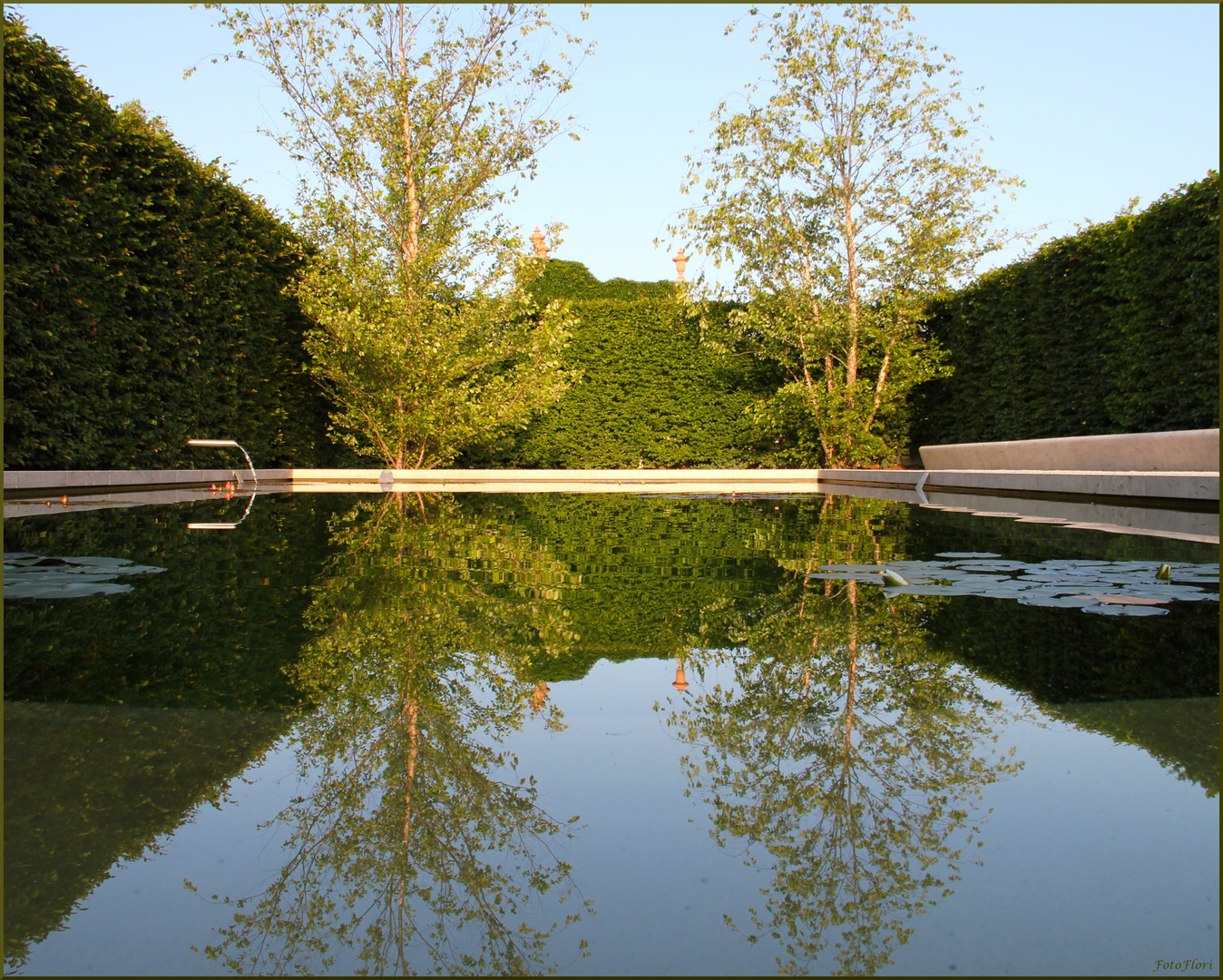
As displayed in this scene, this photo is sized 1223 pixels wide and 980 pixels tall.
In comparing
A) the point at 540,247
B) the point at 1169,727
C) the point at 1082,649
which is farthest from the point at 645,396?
the point at 1169,727

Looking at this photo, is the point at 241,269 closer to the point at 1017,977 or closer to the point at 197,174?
the point at 197,174

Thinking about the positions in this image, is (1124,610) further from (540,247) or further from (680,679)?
(540,247)

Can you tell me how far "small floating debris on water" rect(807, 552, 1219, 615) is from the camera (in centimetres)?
251

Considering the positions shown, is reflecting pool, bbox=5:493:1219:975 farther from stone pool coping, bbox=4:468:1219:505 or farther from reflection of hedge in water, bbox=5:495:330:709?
stone pool coping, bbox=4:468:1219:505

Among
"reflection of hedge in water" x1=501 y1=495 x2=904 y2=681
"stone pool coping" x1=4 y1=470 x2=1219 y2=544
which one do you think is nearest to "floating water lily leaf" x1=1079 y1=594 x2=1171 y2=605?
"reflection of hedge in water" x1=501 y1=495 x2=904 y2=681

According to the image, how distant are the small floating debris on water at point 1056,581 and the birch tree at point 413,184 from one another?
8697 millimetres

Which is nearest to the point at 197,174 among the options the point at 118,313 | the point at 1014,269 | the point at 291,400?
the point at 118,313

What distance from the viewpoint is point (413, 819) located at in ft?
3.52

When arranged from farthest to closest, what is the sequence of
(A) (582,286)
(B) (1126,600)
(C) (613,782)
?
(A) (582,286) < (B) (1126,600) < (C) (613,782)

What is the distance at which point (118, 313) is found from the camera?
8219mm

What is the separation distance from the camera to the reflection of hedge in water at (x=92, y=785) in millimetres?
918

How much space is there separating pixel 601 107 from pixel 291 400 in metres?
6.20

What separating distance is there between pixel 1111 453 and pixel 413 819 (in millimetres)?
7365

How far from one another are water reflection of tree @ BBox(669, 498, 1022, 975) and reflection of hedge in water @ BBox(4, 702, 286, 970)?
0.71 m
